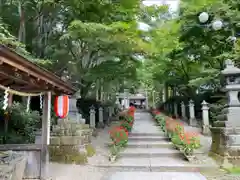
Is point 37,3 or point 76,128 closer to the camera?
point 76,128

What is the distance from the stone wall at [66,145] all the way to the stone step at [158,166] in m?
1.22

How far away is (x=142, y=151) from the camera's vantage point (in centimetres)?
1041

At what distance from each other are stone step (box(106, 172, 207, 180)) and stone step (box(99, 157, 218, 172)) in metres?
0.44

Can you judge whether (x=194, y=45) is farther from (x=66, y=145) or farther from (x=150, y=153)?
(x=66, y=145)

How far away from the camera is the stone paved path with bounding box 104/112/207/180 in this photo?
7.37 meters

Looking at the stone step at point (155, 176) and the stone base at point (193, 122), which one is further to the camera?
the stone base at point (193, 122)

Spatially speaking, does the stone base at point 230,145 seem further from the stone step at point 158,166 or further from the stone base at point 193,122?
the stone base at point 193,122

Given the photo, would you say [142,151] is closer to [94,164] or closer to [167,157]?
[167,157]

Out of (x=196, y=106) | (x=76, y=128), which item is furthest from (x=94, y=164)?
(x=196, y=106)

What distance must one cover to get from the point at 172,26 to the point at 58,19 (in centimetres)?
697

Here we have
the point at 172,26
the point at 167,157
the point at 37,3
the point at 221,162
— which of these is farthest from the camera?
the point at 172,26

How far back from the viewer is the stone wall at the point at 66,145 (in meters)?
9.03

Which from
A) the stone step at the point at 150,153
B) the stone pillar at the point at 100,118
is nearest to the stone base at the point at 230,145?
the stone step at the point at 150,153

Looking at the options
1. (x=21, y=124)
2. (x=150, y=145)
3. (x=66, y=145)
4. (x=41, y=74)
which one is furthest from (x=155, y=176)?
(x=21, y=124)
